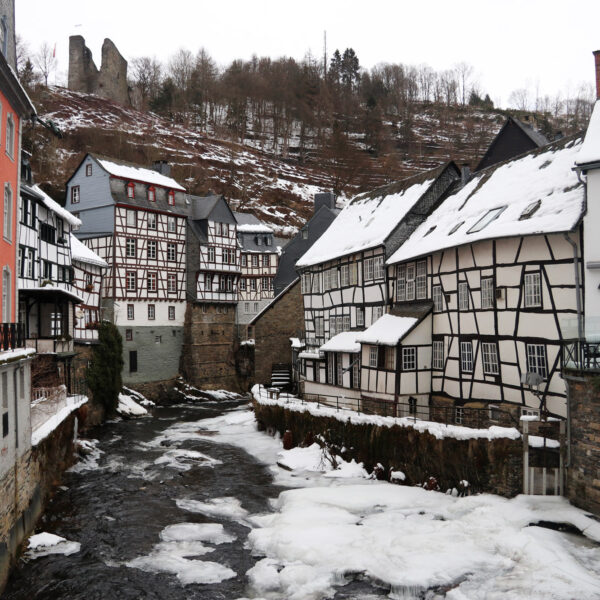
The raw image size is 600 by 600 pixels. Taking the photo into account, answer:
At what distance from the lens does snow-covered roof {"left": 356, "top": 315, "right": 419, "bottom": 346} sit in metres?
22.5

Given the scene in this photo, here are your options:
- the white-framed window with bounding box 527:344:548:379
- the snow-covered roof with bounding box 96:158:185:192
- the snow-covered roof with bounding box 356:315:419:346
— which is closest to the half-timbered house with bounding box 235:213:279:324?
the snow-covered roof with bounding box 96:158:185:192

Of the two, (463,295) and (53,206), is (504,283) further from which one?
(53,206)

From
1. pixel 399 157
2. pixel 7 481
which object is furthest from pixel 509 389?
pixel 399 157

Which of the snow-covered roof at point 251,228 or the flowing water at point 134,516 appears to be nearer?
the flowing water at point 134,516

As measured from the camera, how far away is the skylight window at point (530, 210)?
18.6 m

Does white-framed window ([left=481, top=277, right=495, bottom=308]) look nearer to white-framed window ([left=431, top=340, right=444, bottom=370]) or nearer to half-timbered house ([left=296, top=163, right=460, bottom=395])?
white-framed window ([left=431, top=340, right=444, bottom=370])

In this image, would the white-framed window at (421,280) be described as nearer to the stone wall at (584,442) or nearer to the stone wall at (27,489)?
the stone wall at (584,442)

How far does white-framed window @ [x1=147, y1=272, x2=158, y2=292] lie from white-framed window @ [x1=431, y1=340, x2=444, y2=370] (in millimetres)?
26202

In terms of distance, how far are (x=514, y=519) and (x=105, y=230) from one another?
116ft

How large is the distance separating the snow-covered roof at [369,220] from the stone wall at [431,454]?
927 cm

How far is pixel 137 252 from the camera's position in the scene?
1674 inches

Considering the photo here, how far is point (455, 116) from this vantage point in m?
106

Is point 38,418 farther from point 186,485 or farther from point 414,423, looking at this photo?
point 414,423

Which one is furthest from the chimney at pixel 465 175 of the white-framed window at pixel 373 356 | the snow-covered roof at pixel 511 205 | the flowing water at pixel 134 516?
the flowing water at pixel 134 516
